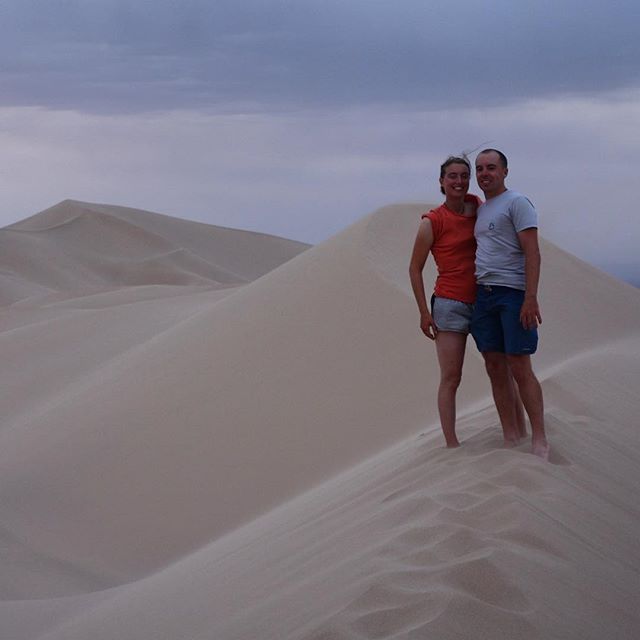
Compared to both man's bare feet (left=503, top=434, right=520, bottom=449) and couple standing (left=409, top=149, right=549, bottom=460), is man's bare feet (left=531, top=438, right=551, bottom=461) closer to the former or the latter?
couple standing (left=409, top=149, right=549, bottom=460)

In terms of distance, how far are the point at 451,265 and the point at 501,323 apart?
1.31 ft

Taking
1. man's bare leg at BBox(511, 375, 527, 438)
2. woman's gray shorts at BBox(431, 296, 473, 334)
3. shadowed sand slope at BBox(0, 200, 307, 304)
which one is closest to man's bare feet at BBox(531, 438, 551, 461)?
man's bare leg at BBox(511, 375, 527, 438)

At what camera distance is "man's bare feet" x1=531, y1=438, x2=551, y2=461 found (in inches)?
201

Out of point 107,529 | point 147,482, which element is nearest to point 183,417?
point 147,482

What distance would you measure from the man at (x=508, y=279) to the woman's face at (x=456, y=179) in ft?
0.38

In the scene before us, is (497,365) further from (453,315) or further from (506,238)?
(506,238)

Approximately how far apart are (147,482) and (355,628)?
558 centimetres

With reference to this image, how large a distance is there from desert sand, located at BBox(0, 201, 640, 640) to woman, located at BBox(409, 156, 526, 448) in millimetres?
563

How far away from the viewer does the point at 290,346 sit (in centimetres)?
1001

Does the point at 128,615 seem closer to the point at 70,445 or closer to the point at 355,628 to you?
the point at 355,628

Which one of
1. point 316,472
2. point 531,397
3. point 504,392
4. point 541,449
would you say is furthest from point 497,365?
point 316,472

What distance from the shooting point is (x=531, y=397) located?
17.2 feet

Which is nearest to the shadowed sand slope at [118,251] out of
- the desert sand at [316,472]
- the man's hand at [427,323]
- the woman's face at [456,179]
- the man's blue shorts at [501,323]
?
the desert sand at [316,472]

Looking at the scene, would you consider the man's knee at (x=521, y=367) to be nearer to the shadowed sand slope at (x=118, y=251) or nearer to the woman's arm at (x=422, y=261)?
the woman's arm at (x=422, y=261)
